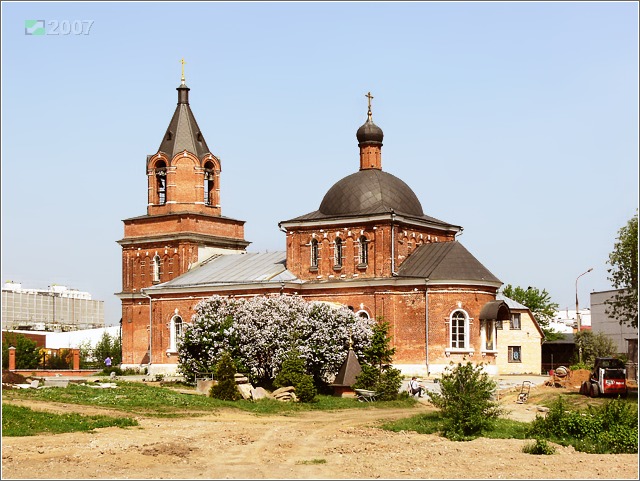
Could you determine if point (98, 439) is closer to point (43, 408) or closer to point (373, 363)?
point (43, 408)

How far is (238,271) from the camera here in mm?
57406

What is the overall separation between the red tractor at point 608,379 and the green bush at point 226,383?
12828 millimetres

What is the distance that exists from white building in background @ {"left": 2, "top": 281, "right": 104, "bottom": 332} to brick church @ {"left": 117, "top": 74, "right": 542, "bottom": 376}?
177ft

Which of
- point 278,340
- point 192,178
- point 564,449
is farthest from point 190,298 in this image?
point 564,449

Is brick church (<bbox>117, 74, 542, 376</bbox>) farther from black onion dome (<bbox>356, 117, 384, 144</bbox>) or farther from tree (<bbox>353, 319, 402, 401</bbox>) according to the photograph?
tree (<bbox>353, 319, 402, 401</bbox>)

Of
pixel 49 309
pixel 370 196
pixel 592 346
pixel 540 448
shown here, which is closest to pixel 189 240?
pixel 370 196

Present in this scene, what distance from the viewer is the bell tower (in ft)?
198

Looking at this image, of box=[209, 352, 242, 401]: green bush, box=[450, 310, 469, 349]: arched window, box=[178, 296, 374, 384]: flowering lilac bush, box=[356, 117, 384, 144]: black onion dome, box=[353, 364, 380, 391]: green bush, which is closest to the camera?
box=[209, 352, 242, 401]: green bush

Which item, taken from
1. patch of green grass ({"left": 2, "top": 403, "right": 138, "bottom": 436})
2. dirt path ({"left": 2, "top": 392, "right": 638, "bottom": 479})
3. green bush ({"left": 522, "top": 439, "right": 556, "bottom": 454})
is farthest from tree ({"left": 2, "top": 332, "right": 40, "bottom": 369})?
green bush ({"left": 522, "top": 439, "right": 556, "bottom": 454})

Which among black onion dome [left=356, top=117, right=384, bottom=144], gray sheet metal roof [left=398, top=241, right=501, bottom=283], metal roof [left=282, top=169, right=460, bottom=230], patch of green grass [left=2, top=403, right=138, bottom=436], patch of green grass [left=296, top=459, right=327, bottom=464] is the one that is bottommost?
patch of green grass [left=296, top=459, right=327, bottom=464]

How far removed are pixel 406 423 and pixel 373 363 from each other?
12618mm

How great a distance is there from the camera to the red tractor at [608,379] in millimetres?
37750

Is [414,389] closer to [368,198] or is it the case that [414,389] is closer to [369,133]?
[368,198]

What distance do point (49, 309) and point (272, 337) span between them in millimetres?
84217
